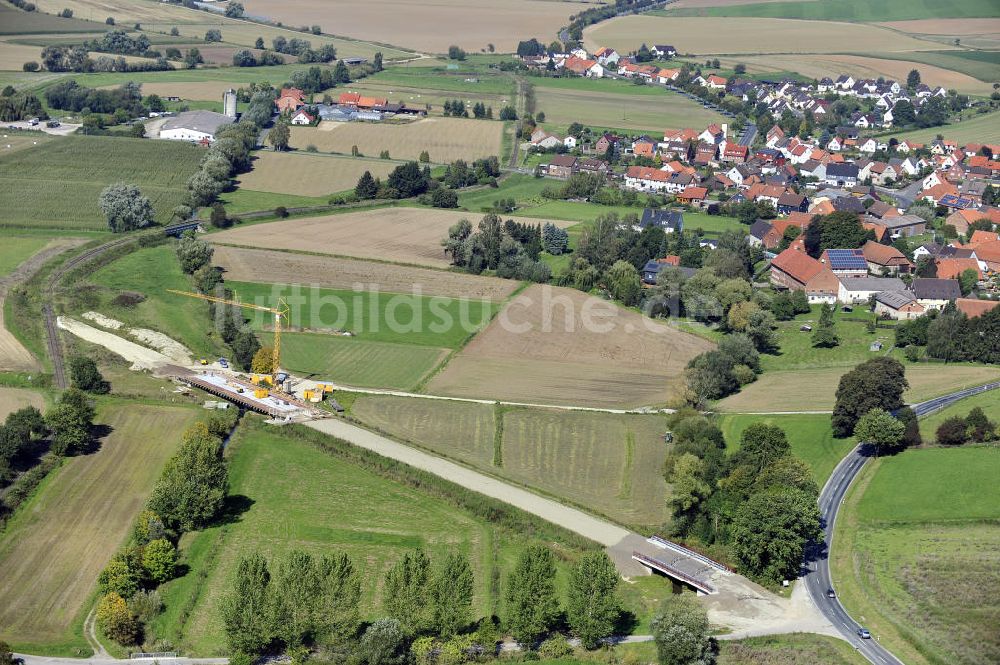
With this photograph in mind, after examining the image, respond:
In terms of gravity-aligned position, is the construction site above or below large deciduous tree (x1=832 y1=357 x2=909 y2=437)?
below

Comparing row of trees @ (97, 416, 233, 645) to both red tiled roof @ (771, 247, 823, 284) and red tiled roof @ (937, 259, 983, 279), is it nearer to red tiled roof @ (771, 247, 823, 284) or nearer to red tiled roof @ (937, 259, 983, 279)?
red tiled roof @ (771, 247, 823, 284)

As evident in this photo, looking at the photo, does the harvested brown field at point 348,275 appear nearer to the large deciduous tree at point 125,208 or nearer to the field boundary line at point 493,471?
the large deciduous tree at point 125,208

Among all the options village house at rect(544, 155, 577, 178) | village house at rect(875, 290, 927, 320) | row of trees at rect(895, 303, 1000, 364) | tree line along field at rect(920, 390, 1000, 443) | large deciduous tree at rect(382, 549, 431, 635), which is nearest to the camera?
large deciduous tree at rect(382, 549, 431, 635)

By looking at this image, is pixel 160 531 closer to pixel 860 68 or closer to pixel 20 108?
pixel 20 108

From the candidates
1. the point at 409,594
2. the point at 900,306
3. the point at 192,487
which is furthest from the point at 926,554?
the point at 900,306

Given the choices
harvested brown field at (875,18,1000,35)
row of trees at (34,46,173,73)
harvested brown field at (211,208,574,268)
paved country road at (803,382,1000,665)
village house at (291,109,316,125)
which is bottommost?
paved country road at (803,382,1000,665)

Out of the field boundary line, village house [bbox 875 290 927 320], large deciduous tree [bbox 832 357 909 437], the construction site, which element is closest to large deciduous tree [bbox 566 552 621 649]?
the field boundary line

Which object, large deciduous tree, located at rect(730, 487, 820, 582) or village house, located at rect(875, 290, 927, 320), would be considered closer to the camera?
large deciduous tree, located at rect(730, 487, 820, 582)
